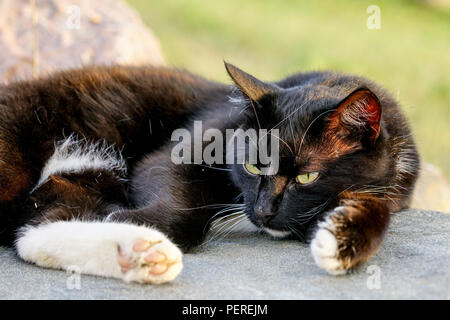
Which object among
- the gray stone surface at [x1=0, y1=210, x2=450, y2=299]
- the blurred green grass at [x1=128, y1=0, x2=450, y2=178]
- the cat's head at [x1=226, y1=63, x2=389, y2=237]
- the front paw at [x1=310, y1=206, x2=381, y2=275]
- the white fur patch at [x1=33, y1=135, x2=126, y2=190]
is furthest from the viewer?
the blurred green grass at [x1=128, y1=0, x2=450, y2=178]

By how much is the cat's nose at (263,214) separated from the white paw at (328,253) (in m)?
0.28

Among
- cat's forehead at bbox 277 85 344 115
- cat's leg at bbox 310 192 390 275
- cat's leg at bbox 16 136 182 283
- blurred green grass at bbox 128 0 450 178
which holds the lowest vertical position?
blurred green grass at bbox 128 0 450 178

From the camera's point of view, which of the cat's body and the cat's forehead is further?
the cat's forehead

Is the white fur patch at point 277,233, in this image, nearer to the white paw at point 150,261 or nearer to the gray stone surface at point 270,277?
the gray stone surface at point 270,277

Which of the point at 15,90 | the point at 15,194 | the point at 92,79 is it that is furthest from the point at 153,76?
the point at 15,194

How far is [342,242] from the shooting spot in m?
2.01

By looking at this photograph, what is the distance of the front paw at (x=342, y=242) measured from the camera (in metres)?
1.99

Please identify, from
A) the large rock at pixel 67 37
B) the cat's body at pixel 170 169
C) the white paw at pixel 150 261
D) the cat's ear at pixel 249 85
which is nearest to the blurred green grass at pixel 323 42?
the large rock at pixel 67 37

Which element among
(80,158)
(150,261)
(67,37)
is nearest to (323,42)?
(67,37)

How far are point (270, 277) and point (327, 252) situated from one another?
0.69 feet

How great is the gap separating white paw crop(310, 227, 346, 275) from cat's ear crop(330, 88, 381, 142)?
18.0 inches

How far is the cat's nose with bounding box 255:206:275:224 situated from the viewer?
7.45 feet

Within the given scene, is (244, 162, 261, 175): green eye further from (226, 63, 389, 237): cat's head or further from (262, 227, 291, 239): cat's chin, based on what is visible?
(262, 227, 291, 239): cat's chin

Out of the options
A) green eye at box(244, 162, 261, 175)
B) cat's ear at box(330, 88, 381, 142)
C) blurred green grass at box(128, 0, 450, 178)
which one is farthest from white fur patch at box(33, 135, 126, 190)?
blurred green grass at box(128, 0, 450, 178)
